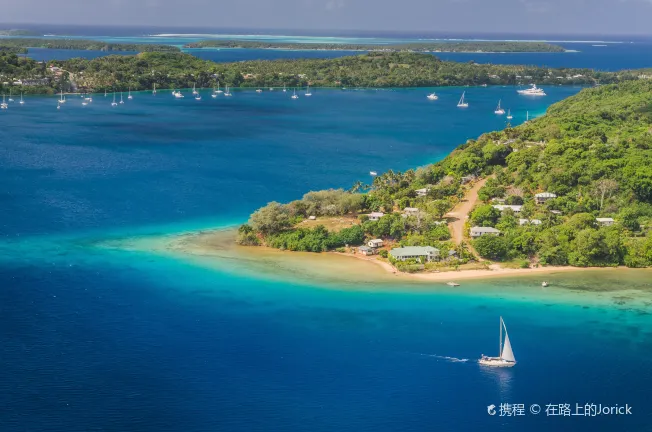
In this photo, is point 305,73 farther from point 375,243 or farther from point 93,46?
point 375,243

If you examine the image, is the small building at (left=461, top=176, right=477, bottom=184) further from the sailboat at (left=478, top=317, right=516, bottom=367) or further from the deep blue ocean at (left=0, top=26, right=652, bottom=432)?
the sailboat at (left=478, top=317, right=516, bottom=367)

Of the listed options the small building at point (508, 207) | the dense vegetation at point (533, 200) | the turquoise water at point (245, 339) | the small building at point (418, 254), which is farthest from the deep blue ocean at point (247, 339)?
the small building at point (508, 207)

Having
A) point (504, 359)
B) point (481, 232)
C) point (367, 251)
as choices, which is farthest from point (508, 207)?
point (504, 359)

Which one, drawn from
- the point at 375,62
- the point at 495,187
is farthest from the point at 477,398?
the point at 375,62

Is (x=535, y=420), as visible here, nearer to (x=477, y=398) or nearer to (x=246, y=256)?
(x=477, y=398)

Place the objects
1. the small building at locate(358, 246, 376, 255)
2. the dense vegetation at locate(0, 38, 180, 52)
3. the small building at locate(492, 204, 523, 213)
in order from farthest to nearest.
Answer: the dense vegetation at locate(0, 38, 180, 52), the small building at locate(492, 204, 523, 213), the small building at locate(358, 246, 376, 255)

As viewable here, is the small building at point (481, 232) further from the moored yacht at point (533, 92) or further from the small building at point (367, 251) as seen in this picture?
→ the moored yacht at point (533, 92)

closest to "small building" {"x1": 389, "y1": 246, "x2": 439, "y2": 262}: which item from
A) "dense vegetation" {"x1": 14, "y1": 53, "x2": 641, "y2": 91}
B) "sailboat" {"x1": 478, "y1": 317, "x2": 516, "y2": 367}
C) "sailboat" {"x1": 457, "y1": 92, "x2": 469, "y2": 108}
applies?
"sailboat" {"x1": 478, "y1": 317, "x2": 516, "y2": 367}
